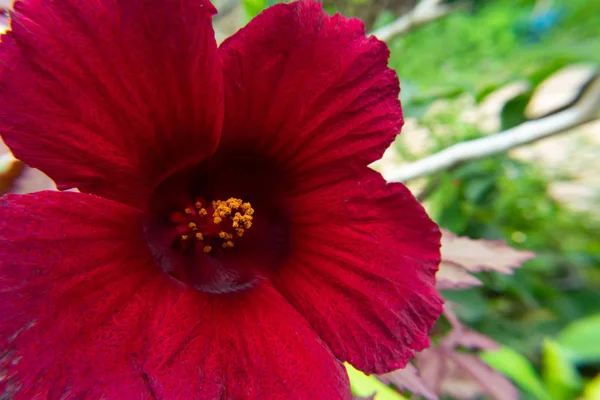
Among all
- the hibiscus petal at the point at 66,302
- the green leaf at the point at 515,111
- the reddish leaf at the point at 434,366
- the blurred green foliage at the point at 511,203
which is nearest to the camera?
the hibiscus petal at the point at 66,302

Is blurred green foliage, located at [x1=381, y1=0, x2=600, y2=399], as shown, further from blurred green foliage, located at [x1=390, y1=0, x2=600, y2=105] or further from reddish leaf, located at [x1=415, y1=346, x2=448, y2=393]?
reddish leaf, located at [x1=415, y1=346, x2=448, y2=393]

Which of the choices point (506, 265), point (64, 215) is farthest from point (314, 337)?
point (506, 265)

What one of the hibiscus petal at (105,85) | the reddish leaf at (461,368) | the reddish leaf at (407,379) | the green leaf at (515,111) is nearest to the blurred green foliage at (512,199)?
the green leaf at (515,111)

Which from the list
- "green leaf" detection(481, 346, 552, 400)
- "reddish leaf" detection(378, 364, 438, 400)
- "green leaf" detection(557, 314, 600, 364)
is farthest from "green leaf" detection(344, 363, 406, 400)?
"green leaf" detection(557, 314, 600, 364)

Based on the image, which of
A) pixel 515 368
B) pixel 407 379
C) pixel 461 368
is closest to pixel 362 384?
pixel 407 379

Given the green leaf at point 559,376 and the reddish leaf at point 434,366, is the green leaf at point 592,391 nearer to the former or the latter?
the green leaf at point 559,376

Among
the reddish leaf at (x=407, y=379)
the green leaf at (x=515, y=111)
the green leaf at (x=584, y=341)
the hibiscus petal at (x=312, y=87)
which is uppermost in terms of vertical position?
the green leaf at (x=515, y=111)

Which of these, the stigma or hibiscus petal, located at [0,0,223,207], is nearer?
hibiscus petal, located at [0,0,223,207]

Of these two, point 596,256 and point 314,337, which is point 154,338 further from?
point 596,256
